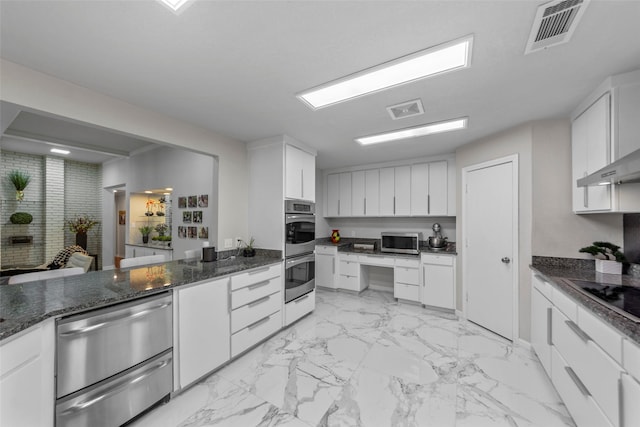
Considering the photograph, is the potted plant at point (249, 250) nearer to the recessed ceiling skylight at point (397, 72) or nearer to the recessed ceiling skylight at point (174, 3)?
the recessed ceiling skylight at point (397, 72)

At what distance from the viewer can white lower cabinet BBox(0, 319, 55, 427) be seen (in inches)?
42.5

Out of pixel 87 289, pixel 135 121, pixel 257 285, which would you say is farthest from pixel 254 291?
pixel 135 121

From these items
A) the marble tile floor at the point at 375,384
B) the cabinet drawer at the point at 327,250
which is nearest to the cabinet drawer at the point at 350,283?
the cabinet drawer at the point at 327,250

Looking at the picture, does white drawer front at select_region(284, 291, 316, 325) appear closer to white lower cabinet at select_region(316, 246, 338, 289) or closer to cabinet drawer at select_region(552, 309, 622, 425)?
white lower cabinet at select_region(316, 246, 338, 289)

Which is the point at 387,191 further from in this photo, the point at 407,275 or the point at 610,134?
the point at 610,134

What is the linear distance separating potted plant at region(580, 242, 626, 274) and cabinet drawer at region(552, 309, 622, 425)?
788mm

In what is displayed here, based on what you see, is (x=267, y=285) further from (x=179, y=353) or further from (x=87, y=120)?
(x=87, y=120)

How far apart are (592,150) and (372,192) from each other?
2.97 m

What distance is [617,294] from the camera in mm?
1570

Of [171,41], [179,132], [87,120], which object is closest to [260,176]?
[179,132]

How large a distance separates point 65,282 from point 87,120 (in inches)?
51.3

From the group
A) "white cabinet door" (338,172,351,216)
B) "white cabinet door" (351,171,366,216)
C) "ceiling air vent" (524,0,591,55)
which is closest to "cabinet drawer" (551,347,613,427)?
"ceiling air vent" (524,0,591,55)

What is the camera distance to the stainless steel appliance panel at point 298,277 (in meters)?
3.12

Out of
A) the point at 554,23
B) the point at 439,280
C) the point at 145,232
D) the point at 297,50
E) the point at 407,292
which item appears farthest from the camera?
the point at 145,232
